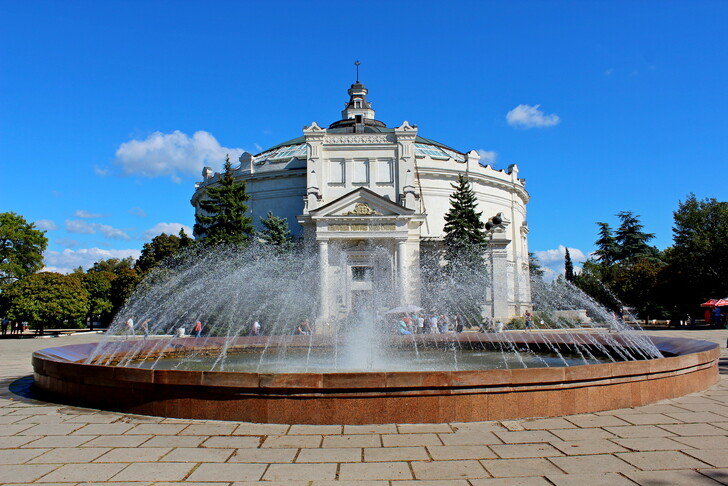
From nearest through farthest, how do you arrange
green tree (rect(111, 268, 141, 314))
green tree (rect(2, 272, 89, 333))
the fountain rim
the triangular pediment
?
the fountain rim < green tree (rect(2, 272, 89, 333)) < the triangular pediment < green tree (rect(111, 268, 141, 314))

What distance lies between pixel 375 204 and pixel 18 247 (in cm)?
3666

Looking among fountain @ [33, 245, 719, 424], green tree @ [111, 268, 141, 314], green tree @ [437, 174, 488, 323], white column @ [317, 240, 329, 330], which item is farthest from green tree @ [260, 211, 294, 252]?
fountain @ [33, 245, 719, 424]

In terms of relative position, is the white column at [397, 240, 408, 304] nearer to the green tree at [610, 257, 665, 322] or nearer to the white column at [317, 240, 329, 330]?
the white column at [317, 240, 329, 330]

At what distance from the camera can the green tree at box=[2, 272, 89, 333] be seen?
3506 centimetres

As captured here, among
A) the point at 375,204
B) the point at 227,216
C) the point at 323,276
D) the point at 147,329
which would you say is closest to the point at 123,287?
the point at 227,216

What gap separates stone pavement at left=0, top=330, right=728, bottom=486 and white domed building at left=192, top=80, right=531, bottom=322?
83.8ft

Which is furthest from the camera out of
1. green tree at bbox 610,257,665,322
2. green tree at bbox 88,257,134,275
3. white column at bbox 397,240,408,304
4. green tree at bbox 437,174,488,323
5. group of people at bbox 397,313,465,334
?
green tree at bbox 88,257,134,275

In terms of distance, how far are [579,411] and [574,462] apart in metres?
2.08

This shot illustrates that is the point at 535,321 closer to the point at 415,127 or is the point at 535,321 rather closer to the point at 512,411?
the point at 415,127

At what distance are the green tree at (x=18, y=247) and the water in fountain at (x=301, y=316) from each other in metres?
16.3

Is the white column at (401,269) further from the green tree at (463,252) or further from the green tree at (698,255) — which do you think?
the green tree at (698,255)

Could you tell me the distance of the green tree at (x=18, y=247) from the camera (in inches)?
1945

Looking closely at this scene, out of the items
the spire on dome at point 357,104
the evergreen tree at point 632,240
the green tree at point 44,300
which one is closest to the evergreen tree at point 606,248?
the evergreen tree at point 632,240

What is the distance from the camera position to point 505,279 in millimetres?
32344
